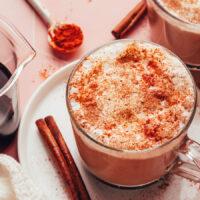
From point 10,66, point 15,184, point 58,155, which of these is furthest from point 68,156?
point 10,66

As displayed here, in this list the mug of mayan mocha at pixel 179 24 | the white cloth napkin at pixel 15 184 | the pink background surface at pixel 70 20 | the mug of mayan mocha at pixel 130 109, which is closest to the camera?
the mug of mayan mocha at pixel 130 109

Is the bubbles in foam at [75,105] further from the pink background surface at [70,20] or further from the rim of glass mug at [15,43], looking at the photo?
the pink background surface at [70,20]

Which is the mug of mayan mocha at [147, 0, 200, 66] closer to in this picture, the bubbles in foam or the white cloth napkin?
the bubbles in foam

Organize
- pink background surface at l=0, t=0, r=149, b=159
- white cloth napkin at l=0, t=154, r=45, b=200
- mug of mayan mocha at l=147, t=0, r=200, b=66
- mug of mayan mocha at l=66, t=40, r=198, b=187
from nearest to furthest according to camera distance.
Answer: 1. mug of mayan mocha at l=66, t=40, r=198, b=187
2. white cloth napkin at l=0, t=154, r=45, b=200
3. mug of mayan mocha at l=147, t=0, r=200, b=66
4. pink background surface at l=0, t=0, r=149, b=159

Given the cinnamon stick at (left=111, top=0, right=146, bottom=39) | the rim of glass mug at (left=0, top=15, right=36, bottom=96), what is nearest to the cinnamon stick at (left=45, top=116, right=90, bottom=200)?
the rim of glass mug at (left=0, top=15, right=36, bottom=96)

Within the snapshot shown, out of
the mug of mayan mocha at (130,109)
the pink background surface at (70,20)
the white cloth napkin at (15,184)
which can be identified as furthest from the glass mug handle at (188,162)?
the pink background surface at (70,20)

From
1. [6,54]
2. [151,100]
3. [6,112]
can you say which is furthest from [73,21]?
[151,100]
